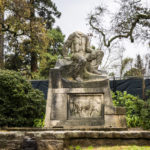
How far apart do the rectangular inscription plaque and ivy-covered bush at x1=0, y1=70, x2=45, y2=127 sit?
226cm

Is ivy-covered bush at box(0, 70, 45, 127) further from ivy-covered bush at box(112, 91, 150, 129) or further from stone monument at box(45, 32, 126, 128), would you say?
ivy-covered bush at box(112, 91, 150, 129)

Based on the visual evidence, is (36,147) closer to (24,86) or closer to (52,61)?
(24,86)

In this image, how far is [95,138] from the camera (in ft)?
12.3

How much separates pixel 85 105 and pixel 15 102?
112 inches

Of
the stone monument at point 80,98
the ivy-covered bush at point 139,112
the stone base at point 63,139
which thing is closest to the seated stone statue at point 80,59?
the stone monument at point 80,98

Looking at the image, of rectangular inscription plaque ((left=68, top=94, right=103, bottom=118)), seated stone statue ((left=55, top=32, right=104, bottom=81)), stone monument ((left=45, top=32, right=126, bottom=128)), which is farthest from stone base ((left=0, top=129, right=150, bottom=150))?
seated stone statue ((left=55, top=32, right=104, bottom=81))

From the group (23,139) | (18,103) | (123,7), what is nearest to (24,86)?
(18,103)

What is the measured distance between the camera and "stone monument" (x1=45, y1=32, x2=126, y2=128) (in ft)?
21.1

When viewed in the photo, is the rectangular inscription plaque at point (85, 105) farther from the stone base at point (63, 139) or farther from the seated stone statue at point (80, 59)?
the stone base at point (63, 139)

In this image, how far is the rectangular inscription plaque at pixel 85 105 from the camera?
659 centimetres

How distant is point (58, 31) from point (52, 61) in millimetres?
4310

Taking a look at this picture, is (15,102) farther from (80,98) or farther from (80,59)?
(80,59)

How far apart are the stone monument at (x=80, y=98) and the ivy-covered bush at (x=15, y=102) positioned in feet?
6.00

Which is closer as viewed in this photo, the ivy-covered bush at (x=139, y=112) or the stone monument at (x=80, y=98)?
the stone monument at (x=80, y=98)
